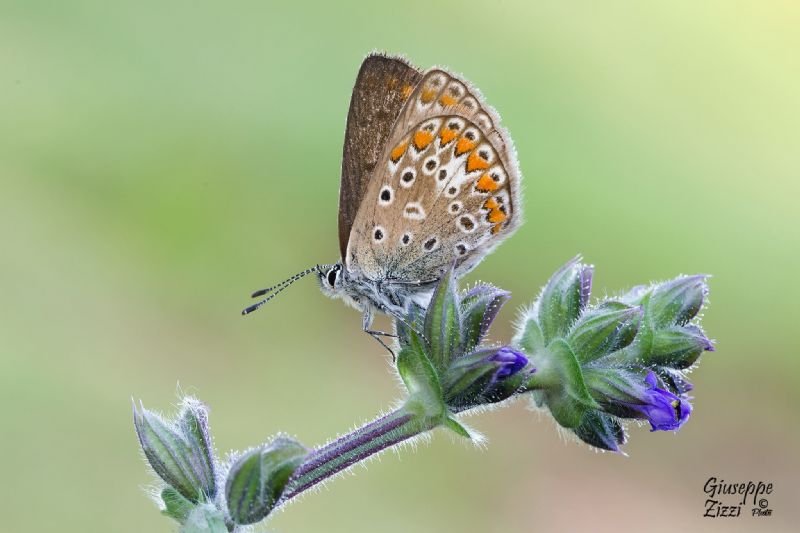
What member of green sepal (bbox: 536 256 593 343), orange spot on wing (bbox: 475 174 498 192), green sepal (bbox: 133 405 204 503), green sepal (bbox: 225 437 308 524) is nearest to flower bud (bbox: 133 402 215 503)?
green sepal (bbox: 133 405 204 503)

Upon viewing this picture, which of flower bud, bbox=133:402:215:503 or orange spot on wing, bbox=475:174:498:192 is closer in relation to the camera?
flower bud, bbox=133:402:215:503

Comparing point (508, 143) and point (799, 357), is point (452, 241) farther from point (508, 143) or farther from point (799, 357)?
point (799, 357)

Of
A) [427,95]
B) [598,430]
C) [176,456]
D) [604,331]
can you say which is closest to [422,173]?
[427,95]

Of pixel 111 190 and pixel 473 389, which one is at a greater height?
pixel 111 190

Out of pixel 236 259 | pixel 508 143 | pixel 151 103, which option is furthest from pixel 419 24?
pixel 508 143

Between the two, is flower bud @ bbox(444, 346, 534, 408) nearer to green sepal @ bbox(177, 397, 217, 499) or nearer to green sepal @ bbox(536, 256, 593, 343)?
green sepal @ bbox(536, 256, 593, 343)
